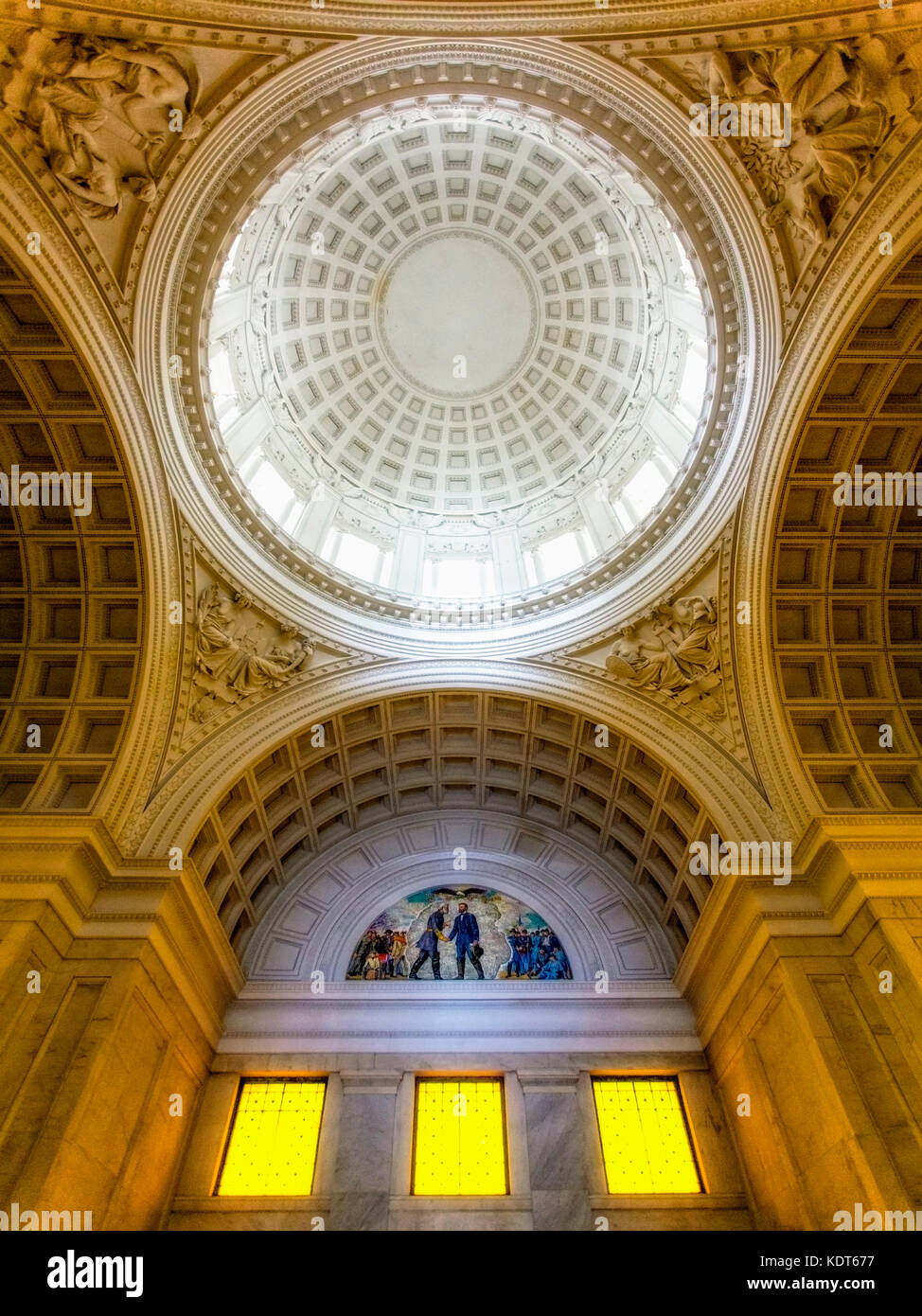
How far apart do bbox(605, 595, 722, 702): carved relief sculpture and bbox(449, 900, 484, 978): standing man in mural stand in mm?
6913

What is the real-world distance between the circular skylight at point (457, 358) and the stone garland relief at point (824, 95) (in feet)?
21.4

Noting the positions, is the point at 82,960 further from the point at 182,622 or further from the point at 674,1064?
the point at 674,1064

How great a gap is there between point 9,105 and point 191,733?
10503 millimetres

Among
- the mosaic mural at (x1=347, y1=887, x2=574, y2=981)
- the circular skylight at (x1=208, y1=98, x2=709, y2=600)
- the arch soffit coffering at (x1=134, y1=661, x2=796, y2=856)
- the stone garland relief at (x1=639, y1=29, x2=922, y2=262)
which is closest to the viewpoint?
the stone garland relief at (x1=639, y1=29, x2=922, y2=262)

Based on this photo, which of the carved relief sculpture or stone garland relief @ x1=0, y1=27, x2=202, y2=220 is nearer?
stone garland relief @ x1=0, y1=27, x2=202, y2=220

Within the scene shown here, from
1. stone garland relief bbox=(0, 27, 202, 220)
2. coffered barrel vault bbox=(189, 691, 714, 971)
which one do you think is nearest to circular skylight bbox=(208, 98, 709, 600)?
coffered barrel vault bbox=(189, 691, 714, 971)

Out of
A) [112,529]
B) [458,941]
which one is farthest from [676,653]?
[112,529]

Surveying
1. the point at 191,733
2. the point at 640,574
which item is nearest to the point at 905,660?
the point at 640,574

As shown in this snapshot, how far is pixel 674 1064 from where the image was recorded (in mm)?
15047

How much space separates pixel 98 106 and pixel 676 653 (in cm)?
1359

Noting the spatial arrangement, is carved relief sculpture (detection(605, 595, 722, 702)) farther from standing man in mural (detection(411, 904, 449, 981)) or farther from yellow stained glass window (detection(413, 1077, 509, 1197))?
yellow stained glass window (detection(413, 1077, 509, 1197))

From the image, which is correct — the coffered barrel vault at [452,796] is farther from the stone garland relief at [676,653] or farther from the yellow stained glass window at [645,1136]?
the yellow stained glass window at [645,1136]

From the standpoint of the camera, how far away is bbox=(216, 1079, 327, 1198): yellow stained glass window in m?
13.6
